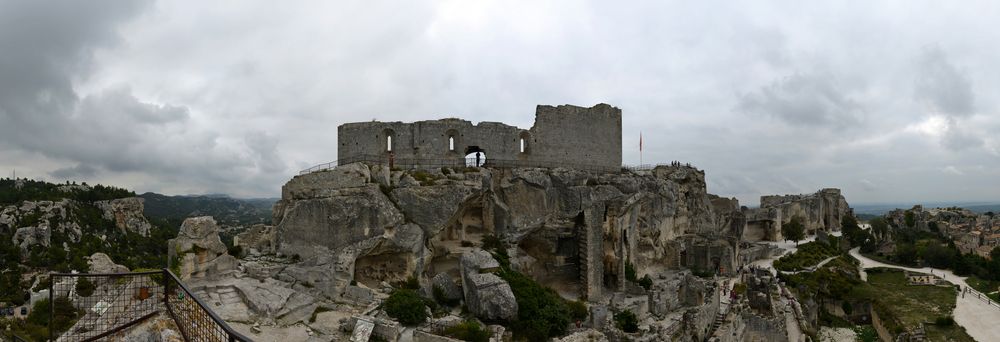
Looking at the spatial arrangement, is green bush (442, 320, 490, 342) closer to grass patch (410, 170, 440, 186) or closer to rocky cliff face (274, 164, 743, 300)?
rocky cliff face (274, 164, 743, 300)

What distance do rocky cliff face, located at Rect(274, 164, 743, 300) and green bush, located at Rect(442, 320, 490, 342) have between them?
4239mm

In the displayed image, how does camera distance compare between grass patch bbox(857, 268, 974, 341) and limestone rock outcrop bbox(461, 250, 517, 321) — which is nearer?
limestone rock outcrop bbox(461, 250, 517, 321)

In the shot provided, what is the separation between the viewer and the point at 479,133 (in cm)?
2373

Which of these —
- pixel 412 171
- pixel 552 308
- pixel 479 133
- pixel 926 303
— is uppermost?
pixel 479 133

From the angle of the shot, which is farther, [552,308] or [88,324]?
[552,308]

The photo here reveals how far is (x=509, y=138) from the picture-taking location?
2436 centimetres

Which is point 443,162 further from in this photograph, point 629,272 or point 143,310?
point 143,310

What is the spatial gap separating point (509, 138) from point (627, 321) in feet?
33.5

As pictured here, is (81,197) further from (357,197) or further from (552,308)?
(552,308)

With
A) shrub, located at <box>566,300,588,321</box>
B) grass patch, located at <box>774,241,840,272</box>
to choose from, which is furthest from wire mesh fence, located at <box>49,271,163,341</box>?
grass patch, located at <box>774,241,840,272</box>

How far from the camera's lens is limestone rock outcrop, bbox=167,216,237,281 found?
1453cm

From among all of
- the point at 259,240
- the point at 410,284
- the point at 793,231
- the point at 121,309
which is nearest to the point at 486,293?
the point at 410,284

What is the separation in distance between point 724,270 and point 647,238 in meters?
5.73

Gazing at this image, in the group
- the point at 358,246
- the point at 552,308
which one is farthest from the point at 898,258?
the point at 358,246
